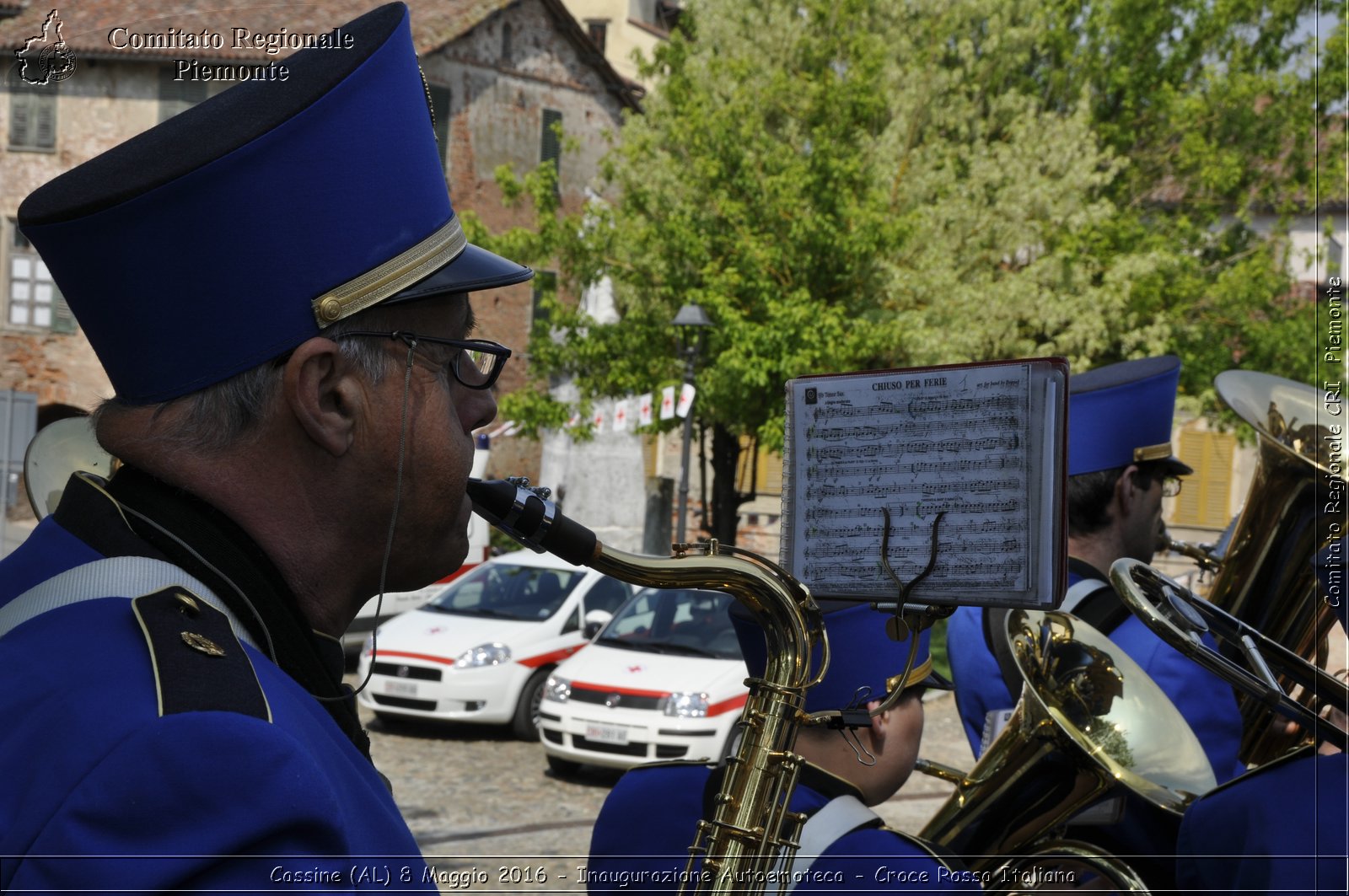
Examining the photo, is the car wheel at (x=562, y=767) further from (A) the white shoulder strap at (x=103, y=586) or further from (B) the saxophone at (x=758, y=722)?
(A) the white shoulder strap at (x=103, y=586)

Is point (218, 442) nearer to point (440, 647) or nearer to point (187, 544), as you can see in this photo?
point (187, 544)

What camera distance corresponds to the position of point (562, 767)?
10.3 m

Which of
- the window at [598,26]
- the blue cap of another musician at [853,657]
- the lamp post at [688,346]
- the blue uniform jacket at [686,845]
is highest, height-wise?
the window at [598,26]

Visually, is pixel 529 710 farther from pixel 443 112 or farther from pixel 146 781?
pixel 443 112

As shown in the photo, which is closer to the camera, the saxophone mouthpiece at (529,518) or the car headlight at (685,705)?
A: the saxophone mouthpiece at (529,518)

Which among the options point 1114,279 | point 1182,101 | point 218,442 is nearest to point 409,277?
point 218,442

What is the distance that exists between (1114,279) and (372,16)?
1776cm

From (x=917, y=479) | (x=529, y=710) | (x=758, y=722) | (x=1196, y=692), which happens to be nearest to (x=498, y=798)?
(x=529, y=710)

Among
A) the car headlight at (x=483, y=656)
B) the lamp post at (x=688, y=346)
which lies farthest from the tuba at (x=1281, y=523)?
the lamp post at (x=688, y=346)

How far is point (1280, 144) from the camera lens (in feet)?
68.9

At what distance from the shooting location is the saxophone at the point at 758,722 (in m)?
2.29

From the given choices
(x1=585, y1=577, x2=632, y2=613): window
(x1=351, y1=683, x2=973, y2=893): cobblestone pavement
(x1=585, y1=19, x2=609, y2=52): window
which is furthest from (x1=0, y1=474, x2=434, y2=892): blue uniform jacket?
(x1=585, y1=19, x2=609, y2=52): window

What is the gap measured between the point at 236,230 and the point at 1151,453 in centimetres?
327

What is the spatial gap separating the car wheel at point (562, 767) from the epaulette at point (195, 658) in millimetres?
8961
